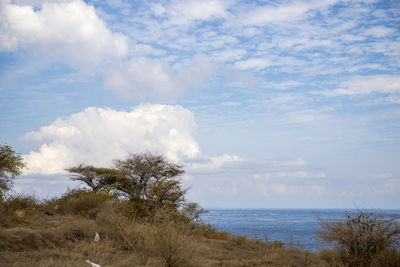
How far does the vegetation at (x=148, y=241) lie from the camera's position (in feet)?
35.7

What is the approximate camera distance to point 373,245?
11367 mm

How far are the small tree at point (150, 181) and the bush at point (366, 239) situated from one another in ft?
32.9

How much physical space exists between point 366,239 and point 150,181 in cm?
1237

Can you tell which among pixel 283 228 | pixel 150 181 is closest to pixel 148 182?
pixel 150 181

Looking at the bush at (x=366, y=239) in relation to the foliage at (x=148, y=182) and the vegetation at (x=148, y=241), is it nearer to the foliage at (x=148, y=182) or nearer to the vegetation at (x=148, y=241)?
the vegetation at (x=148, y=241)

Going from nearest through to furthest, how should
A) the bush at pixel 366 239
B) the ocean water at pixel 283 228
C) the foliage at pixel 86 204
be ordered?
1. the bush at pixel 366 239
2. the ocean water at pixel 283 228
3. the foliage at pixel 86 204

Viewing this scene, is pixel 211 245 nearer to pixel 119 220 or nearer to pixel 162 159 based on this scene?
pixel 119 220

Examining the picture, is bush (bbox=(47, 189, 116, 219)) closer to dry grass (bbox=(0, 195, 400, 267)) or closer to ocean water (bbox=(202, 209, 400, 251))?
dry grass (bbox=(0, 195, 400, 267))

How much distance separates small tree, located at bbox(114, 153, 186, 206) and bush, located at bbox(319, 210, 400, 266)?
10037mm

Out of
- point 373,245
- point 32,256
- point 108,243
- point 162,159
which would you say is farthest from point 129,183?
point 373,245

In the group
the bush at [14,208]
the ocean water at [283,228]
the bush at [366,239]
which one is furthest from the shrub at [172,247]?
the bush at [14,208]

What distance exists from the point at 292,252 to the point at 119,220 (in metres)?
6.63

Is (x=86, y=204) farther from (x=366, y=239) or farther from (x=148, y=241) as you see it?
(x=366, y=239)

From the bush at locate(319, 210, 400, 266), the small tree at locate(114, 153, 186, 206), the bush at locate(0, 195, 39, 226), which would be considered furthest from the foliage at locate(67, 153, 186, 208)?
the bush at locate(319, 210, 400, 266)
